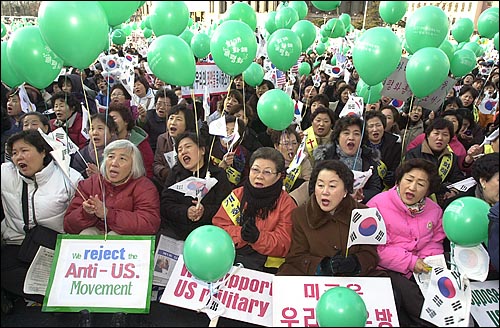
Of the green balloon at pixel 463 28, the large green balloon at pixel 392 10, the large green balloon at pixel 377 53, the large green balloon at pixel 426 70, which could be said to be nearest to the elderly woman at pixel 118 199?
the large green balloon at pixel 377 53

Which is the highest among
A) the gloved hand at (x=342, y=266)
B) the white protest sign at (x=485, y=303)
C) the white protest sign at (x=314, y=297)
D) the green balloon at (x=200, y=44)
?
the green balloon at (x=200, y=44)

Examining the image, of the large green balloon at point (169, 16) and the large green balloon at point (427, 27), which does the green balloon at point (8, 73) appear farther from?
the large green balloon at point (427, 27)

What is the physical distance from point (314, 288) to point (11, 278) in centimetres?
211

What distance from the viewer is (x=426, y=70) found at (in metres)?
3.57

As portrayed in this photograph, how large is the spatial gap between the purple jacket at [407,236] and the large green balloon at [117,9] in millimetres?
2213

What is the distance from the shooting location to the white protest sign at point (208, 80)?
4406 millimetres

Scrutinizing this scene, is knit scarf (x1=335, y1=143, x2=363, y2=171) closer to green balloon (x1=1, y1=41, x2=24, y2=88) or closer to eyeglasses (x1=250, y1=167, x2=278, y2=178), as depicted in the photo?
eyeglasses (x1=250, y1=167, x2=278, y2=178)

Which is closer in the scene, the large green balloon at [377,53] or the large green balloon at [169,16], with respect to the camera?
the large green balloon at [377,53]

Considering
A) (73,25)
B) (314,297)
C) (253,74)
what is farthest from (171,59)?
(253,74)

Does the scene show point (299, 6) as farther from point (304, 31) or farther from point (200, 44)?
point (200, 44)

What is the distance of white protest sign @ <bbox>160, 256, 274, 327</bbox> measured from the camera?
2.57 m

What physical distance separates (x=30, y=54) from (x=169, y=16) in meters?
1.50

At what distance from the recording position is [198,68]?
4.41 meters

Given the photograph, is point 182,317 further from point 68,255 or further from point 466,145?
point 466,145
